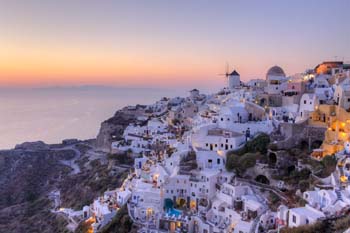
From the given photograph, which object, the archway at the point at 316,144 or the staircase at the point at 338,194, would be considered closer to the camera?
the staircase at the point at 338,194

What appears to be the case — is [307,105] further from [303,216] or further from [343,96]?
[303,216]

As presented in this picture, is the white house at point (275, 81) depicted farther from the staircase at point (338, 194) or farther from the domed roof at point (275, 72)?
the staircase at point (338, 194)

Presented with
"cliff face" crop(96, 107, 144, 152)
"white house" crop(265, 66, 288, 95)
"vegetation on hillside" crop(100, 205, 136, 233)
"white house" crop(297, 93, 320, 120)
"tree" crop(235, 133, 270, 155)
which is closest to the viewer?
"vegetation on hillside" crop(100, 205, 136, 233)

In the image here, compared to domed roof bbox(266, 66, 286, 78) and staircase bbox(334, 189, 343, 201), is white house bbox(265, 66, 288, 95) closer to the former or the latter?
domed roof bbox(266, 66, 286, 78)

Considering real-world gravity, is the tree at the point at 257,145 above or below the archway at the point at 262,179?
above

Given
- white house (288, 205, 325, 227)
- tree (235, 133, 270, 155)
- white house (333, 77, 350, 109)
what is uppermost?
white house (333, 77, 350, 109)

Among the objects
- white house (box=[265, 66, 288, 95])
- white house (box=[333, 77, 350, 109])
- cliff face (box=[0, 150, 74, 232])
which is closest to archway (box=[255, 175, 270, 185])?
white house (box=[333, 77, 350, 109])

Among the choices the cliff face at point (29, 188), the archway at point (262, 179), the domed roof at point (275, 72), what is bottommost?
the cliff face at point (29, 188)

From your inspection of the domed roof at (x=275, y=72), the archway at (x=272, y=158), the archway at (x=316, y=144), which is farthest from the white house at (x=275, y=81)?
the archway at (x=272, y=158)
